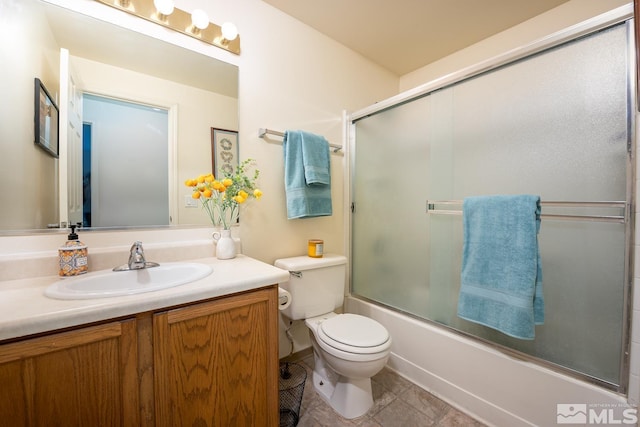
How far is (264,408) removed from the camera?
3.28ft

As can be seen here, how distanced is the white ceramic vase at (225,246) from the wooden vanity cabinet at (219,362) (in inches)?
15.4

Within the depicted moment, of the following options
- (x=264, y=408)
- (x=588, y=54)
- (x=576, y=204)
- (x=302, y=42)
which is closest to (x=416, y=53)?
(x=302, y=42)

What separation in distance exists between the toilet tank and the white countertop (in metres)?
0.49

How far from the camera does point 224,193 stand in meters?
1.34

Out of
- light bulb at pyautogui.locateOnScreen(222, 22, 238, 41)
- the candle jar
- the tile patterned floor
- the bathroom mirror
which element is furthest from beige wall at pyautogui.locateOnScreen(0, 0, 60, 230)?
the tile patterned floor

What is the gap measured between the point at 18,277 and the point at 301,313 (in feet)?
3.93

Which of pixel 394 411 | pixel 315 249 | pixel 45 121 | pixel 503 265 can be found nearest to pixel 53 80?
pixel 45 121

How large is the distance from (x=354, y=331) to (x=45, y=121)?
1.60 meters

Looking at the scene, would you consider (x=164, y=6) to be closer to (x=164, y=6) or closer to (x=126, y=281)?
(x=164, y=6)

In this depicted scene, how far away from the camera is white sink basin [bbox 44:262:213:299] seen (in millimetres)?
772

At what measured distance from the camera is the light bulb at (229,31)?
137 cm

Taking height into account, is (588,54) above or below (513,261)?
above

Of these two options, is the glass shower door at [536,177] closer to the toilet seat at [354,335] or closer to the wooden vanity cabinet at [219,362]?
the toilet seat at [354,335]

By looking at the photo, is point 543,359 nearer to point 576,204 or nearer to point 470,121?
point 576,204
